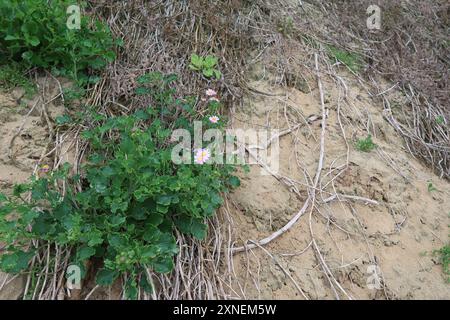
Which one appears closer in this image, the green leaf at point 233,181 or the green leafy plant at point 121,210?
the green leafy plant at point 121,210

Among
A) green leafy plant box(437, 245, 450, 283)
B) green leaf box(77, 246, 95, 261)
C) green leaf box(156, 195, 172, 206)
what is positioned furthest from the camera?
green leafy plant box(437, 245, 450, 283)

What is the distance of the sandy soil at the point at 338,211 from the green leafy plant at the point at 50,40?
1014mm

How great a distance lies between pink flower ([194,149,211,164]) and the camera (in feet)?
6.89

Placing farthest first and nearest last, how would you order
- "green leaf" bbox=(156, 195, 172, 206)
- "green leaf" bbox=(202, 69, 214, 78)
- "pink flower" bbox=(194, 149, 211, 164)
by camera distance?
1. "green leaf" bbox=(202, 69, 214, 78)
2. "pink flower" bbox=(194, 149, 211, 164)
3. "green leaf" bbox=(156, 195, 172, 206)

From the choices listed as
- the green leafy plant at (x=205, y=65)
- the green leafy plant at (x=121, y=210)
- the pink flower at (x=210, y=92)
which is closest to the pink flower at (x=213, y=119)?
the pink flower at (x=210, y=92)

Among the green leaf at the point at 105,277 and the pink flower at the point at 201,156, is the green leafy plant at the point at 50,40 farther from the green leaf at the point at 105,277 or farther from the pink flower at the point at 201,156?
the green leaf at the point at 105,277

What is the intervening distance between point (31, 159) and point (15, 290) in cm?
75

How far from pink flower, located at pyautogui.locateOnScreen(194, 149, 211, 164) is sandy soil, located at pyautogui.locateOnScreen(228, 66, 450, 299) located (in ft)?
1.15

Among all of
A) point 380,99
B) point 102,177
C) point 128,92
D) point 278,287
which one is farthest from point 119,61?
point 380,99

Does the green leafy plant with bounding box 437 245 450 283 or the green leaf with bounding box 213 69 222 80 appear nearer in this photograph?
the green leafy plant with bounding box 437 245 450 283

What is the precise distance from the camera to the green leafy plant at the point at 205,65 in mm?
2797

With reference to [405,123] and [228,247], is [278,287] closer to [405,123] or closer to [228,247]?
[228,247]

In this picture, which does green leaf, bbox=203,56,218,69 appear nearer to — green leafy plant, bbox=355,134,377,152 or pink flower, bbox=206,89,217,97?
pink flower, bbox=206,89,217,97

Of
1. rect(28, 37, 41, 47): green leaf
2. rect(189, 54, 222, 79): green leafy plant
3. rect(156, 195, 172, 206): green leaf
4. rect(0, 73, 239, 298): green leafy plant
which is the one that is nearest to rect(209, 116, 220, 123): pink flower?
rect(0, 73, 239, 298): green leafy plant
